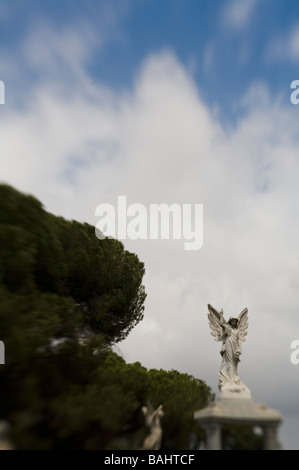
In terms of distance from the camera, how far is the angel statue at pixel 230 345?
42.4ft

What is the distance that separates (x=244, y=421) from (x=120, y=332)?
484 inches

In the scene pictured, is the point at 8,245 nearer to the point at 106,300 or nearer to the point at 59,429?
the point at 59,429

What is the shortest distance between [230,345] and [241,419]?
2643mm

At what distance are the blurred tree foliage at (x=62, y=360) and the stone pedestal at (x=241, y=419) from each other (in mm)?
3469

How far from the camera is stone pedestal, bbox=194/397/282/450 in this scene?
11.7 m

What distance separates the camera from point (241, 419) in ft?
38.3

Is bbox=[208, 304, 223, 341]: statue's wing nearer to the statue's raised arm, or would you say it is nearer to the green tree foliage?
the statue's raised arm

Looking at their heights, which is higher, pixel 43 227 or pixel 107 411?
pixel 43 227

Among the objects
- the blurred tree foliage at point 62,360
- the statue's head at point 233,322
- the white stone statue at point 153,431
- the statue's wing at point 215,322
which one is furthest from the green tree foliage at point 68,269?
the statue's head at point 233,322

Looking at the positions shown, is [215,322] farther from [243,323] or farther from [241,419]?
[241,419]

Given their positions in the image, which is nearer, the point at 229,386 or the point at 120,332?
the point at 229,386

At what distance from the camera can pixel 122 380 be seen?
16578 mm

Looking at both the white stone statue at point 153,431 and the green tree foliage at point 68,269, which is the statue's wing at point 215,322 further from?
the green tree foliage at point 68,269
